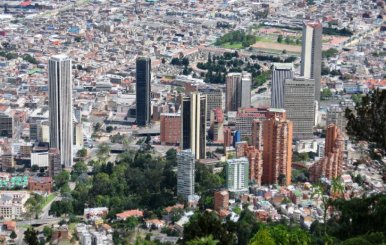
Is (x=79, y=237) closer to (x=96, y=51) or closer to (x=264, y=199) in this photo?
(x=264, y=199)

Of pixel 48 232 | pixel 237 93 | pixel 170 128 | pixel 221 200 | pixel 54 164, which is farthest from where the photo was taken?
pixel 237 93

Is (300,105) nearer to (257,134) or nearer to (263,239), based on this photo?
(257,134)

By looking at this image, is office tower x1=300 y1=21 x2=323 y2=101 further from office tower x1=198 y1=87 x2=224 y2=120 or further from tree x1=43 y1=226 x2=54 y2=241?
tree x1=43 y1=226 x2=54 y2=241

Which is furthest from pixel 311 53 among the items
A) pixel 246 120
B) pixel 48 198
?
pixel 48 198

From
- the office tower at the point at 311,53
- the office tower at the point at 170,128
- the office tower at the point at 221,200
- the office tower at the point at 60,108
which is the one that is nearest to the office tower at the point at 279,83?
the office tower at the point at 311,53

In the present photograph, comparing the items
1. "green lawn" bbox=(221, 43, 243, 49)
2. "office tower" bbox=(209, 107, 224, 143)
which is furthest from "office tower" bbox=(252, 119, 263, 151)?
"green lawn" bbox=(221, 43, 243, 49)

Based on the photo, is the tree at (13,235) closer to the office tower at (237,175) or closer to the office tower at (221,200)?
the office tower at (221,200)

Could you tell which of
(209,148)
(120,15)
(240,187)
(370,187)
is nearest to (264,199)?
(240,187)
